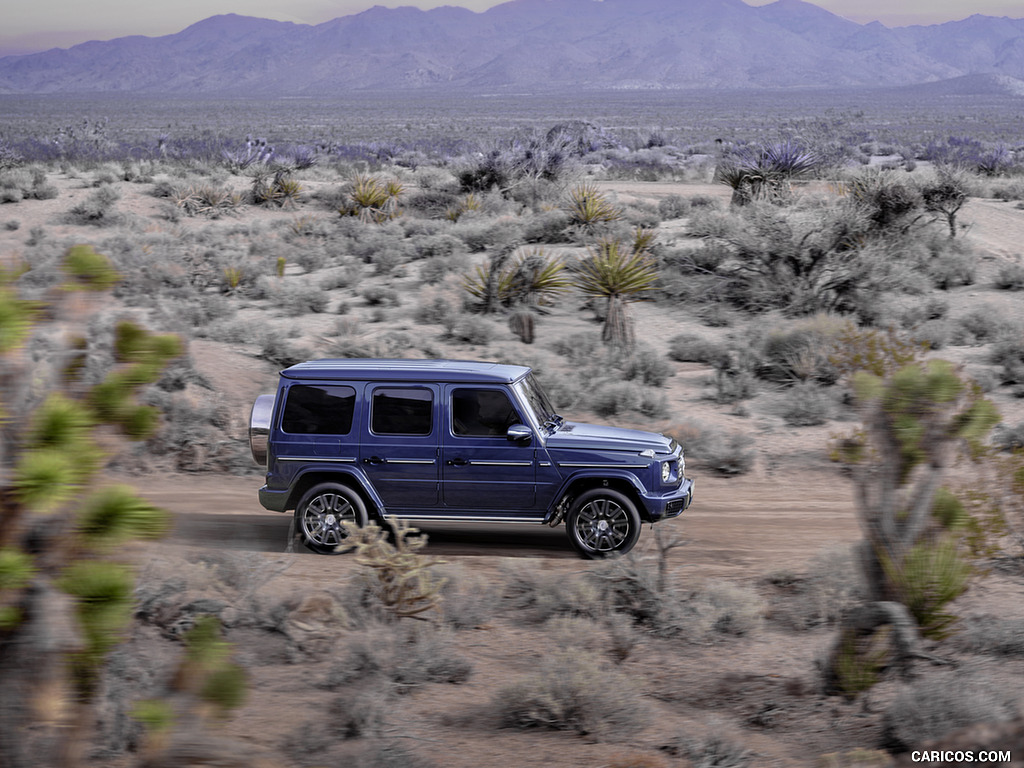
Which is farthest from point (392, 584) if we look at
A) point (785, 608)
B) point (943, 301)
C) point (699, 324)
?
point (943, 301)

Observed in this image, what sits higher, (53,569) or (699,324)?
(53,569)

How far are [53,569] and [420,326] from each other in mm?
13599

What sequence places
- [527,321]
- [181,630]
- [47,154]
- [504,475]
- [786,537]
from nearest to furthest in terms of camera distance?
[181,630]
[504,475]
[786,537]
[527,321]
[47,154]

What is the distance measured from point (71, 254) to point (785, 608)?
5456 mm

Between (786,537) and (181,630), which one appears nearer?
(181,630)

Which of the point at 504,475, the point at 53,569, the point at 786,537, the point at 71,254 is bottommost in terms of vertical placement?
the point at 786,537

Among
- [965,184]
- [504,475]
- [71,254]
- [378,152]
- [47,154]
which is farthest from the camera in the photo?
[378,152]

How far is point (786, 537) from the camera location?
8625mm

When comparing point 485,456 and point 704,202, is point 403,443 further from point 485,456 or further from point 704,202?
point 704,202

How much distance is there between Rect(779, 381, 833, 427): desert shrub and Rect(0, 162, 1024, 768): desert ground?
0.38 ft

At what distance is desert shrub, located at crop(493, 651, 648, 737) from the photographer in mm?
5359

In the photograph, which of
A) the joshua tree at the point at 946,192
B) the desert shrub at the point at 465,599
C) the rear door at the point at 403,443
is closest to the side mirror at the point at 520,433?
the rear door at the point at 403,443

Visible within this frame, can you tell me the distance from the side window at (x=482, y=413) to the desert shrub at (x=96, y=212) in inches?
913

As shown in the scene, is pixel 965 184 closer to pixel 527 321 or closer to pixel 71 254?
pixel 527 321
